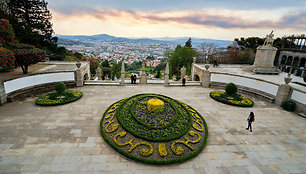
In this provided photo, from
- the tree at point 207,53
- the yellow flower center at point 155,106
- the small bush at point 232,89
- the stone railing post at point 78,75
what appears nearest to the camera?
the yellow flower center at point 155,106

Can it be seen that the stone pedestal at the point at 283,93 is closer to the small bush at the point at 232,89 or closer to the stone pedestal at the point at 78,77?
the small bush at the point at 232,89

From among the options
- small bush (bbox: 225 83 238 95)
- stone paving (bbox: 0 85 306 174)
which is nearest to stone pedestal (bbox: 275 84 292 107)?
stone paving (bbox: 0 85 306 174)

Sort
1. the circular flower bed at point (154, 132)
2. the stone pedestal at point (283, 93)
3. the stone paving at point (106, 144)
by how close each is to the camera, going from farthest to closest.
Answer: the stone pedestal at point (283, 93), the circular flower bed at point (154, 132), the stone paving at point (106, 144)

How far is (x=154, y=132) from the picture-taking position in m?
7.97

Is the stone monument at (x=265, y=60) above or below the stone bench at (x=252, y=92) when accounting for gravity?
above

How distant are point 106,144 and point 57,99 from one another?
7.47 meters

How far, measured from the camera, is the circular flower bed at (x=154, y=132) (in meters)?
6.94

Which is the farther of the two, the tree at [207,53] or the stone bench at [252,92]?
the tree at [207,53]

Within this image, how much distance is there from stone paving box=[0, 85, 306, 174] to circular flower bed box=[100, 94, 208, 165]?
1.22ft

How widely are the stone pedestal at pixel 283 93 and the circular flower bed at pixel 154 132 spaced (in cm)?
883

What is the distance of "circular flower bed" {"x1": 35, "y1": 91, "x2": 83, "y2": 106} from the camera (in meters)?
11.4

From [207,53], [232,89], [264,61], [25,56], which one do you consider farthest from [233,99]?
[207,53]

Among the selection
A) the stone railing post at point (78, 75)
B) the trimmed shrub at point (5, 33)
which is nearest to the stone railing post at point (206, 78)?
the stone railing post at point (78, 75)

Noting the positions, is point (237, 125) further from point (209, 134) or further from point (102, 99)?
point (102, 99)
